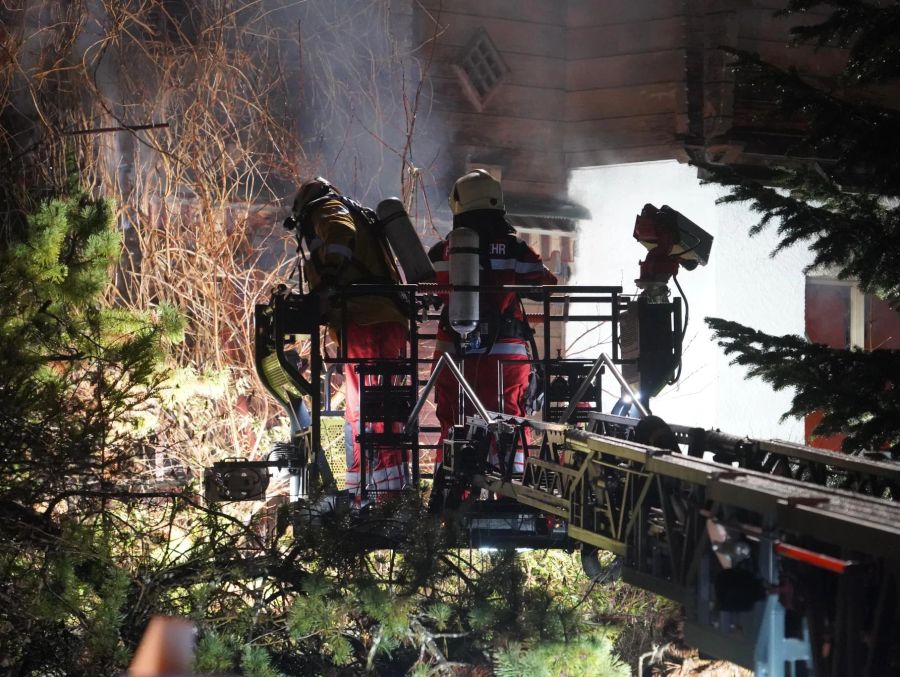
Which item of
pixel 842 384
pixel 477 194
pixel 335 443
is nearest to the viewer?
pixel 842 384

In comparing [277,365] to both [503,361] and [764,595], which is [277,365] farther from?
[764,595]

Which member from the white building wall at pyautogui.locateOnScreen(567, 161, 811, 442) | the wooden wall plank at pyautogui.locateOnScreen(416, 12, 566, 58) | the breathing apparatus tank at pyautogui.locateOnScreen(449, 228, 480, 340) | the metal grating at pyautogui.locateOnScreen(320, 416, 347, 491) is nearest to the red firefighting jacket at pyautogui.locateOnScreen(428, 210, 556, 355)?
the breathing apparatus tank at pyautogui.locateOnScreen(449, 228, 480, 340)

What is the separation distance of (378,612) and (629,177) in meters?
8.29

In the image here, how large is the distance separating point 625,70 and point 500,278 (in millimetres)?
6029

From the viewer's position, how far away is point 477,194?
7.00m

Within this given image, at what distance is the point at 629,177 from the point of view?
12.3 meters

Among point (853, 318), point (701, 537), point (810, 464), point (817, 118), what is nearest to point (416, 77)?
point (853, 318)

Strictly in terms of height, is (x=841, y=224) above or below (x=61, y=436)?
above

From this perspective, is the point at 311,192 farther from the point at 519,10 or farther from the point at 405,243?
the point at 519,10

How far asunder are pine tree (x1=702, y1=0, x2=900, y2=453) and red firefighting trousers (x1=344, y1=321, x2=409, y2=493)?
222 centimetres

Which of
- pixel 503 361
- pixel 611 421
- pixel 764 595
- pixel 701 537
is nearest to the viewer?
pixel 764 595

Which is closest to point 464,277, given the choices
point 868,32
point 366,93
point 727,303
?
point 868,32

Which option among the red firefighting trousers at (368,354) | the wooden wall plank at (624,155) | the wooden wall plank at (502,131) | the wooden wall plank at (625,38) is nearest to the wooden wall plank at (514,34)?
the wooden wall plank at (625,38)

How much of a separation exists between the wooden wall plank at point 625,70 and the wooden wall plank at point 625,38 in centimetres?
7
